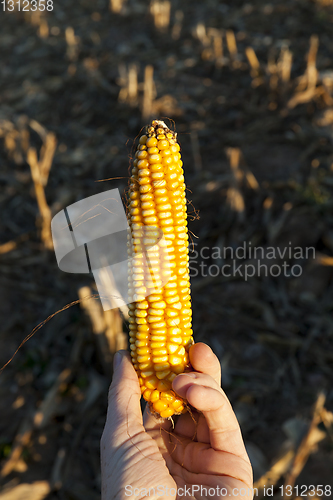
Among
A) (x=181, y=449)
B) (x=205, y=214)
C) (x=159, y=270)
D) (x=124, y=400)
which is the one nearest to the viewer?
(x=159, y=270)

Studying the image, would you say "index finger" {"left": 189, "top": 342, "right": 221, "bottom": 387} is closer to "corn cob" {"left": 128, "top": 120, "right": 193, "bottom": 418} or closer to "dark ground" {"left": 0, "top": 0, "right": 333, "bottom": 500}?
"corn cob" {"left": 128, "top": 120, "right": 193, "bottom": 418}

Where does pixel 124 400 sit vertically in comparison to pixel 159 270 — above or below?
below

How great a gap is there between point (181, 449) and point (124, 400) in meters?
0.63

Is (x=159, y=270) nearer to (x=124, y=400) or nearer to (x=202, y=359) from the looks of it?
(x=202, y=359)

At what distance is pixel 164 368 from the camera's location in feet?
7.14

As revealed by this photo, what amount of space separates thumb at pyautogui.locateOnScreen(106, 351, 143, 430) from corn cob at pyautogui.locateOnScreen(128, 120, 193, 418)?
0.23ft

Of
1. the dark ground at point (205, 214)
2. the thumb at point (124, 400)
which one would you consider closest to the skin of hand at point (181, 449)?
the thumb at point (124, 400)

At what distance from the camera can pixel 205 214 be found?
5.99 m

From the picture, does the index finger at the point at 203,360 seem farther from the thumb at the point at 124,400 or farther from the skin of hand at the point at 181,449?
the thumb at the point at 124,400

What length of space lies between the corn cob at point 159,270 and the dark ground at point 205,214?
65.0 inches

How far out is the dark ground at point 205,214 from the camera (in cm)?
375

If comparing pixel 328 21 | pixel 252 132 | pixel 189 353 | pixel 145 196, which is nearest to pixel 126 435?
pixel 189 353

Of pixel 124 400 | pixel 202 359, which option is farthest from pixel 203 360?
pixel 124 400

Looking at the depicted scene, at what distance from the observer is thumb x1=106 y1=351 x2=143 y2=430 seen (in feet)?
7.11
